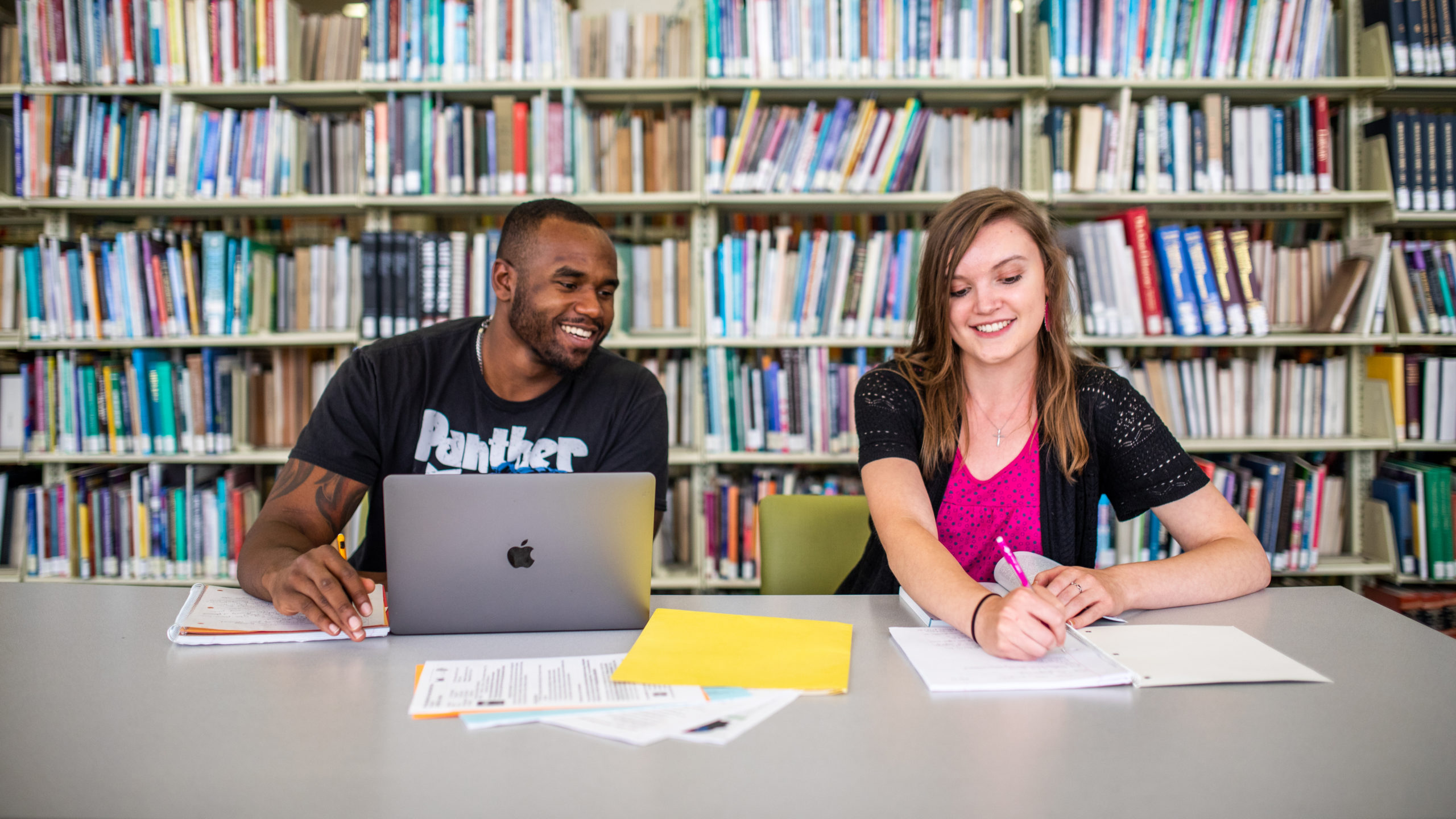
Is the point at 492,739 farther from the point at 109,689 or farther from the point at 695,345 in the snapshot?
the point at 695,345

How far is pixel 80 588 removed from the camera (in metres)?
1.22

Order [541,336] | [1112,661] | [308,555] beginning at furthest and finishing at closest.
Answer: [541,336] < [308,555] < [1112,661]

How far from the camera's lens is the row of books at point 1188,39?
234 cm

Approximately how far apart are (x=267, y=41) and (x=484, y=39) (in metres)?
0.63

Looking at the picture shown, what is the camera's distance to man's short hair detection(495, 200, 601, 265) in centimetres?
165

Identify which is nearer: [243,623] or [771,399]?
[243,623]

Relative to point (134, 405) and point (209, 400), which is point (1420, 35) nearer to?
point (209, 400)

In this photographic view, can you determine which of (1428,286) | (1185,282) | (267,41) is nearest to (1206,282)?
(1185,282)

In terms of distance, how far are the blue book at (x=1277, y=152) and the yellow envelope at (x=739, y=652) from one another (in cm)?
217

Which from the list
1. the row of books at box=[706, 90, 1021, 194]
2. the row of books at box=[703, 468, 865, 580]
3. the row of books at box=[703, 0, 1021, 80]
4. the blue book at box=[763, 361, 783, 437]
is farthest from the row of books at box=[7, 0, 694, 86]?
the row of books at box=[703, 468, 865, 580]

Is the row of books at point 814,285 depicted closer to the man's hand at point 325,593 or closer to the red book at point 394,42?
the red book at point 394,42

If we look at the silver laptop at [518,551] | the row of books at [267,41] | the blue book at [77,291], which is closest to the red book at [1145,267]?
the row of books at [267,41]

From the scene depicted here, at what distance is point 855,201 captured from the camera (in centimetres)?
240

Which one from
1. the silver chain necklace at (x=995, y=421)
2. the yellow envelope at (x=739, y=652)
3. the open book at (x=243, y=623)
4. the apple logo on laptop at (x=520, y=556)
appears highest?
the silver chain necklace at (x=995, y=421)
